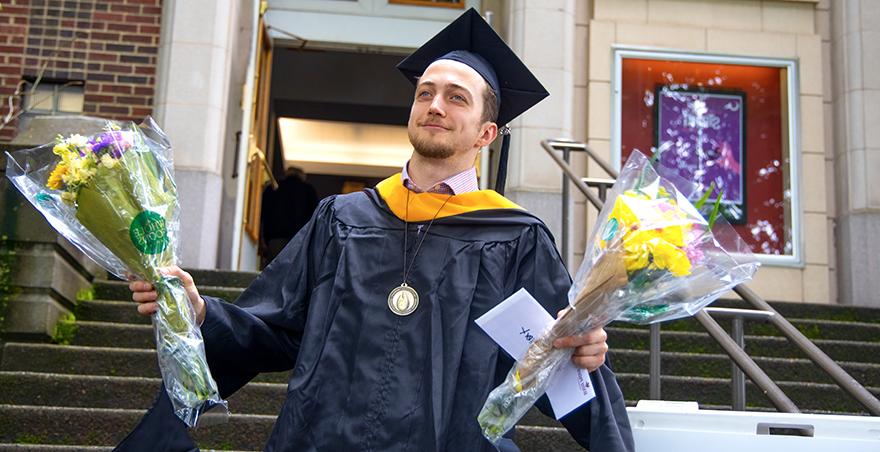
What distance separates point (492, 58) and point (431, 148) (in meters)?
0.43

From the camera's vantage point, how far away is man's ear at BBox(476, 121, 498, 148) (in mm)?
3203

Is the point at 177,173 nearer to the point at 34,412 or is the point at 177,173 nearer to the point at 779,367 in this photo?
the point at 34,412

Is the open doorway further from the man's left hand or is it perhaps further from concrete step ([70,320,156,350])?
the man's left hand

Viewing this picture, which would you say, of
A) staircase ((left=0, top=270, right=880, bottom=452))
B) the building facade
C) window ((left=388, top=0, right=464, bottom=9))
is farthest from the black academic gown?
window ((left=388, top=0, right=464, bottom=9))

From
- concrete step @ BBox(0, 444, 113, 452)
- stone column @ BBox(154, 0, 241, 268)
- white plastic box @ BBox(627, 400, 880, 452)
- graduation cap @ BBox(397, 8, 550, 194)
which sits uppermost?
stone column @ BBox(154, 0, 241, 268)

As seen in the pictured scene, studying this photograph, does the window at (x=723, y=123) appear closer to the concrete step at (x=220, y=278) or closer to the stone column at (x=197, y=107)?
the stone column at (x=197, y=107)

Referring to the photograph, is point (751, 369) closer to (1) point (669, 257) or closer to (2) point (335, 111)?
(1) point (669, 257)

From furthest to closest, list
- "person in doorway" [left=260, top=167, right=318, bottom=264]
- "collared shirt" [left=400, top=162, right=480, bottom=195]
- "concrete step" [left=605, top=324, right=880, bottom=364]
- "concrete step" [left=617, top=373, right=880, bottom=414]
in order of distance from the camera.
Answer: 1. "person in doorway" [left=260, top=167, right=318, bottom=264]
2. "concrete step" [left=605, top=324, right=880, bottom=364]
3. "concrete step" [left=617, top=373, right=880, bottom=414]
4. "collared shirt" [left=400, top=162, right=480, bottom=195]

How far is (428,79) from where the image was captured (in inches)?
124

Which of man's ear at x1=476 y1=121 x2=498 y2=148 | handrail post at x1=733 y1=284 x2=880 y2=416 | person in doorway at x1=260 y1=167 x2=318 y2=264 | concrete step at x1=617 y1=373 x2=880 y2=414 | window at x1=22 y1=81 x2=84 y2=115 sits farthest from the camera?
person in doorway at x1=260 y1=167 x2=318 y2=264

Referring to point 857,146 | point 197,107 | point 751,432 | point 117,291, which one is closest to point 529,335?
point 751,432

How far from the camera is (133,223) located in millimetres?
2754

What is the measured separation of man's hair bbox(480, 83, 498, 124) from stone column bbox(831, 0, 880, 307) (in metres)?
6.73

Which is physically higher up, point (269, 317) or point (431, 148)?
point (431, 148)
